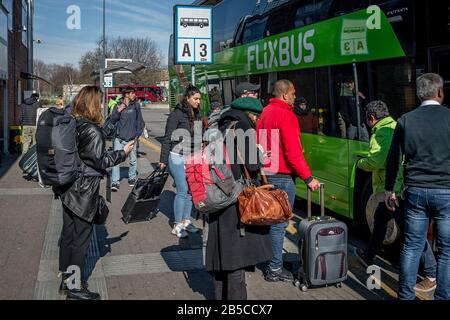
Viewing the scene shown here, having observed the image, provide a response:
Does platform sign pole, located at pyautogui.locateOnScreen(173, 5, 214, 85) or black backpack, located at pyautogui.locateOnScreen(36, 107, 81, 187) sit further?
platform sign pole, located at pyautogui.locateOnScreen(173, 5, 214, 85)

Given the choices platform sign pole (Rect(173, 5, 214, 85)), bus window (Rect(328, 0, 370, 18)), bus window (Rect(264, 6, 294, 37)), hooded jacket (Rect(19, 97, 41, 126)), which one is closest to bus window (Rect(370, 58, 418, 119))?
bus window (Rect(328, 0, 370, 18))

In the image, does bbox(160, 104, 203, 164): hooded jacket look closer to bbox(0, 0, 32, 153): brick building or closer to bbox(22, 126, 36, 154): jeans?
bbox(22, 126, 36, 154): jeans

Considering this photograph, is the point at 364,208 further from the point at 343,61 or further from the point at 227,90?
the point at 227,90

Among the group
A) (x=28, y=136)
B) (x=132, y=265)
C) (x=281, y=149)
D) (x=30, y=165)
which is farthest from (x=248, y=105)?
(x=28, y=136)

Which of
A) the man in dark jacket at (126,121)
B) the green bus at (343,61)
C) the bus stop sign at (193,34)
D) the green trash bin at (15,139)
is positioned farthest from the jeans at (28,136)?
the bus stop sign at (193,34)

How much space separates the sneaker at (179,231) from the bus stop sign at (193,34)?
2327mm

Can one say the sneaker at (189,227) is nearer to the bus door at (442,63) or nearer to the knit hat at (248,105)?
the knit hat at (248,105)

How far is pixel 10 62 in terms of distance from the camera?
61.5ft

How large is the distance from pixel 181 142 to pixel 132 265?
174 centimetres

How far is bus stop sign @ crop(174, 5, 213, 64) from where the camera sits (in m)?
7.43

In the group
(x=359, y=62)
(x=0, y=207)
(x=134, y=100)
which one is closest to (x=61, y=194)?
(x=359, y=62)

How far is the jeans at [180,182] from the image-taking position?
676 cm

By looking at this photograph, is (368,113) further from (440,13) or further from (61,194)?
(61,194)

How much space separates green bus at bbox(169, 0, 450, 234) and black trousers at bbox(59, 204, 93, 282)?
335 centimetres
